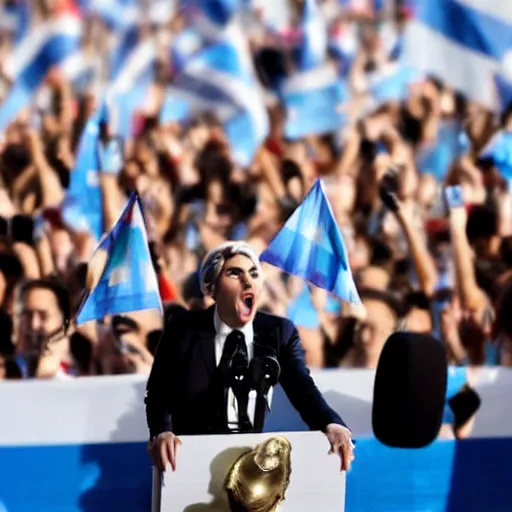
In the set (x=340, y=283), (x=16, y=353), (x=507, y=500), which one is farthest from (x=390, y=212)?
(x=16, y=353)

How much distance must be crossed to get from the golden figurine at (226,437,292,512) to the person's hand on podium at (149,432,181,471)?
0.47ft

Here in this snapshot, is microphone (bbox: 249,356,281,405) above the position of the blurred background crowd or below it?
below

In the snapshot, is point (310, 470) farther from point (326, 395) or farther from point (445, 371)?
point (445, 371)

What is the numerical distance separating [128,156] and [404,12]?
0.88 metres

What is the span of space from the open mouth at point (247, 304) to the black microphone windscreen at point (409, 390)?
405 mm

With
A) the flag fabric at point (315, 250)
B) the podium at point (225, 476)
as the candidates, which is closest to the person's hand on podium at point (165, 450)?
the podium at point (225, 476)

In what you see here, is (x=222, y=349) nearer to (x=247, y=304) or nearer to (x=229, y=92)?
(x=247, y=304)

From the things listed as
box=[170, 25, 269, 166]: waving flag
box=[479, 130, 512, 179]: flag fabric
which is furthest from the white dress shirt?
box=[479, 130, 512, 179]: flag fabric

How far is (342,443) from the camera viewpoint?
232 centimetres

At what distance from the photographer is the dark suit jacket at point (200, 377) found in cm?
238

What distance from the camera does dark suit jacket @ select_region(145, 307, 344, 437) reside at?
238cm

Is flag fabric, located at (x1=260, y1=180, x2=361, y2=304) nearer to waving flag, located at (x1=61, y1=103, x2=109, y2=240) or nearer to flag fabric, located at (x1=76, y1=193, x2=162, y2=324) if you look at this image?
flag fabric, located at (x1=76, y1=193, x2=162, y2=324)

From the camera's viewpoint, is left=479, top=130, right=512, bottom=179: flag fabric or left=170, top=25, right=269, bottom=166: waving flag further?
left=479, top=130, right=512, bottom=179: flag fabric

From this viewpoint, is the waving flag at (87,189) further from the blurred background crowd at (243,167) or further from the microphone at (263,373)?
the microphone at (263,373)
